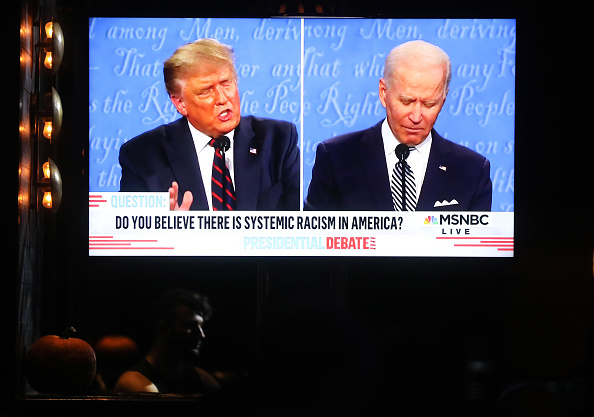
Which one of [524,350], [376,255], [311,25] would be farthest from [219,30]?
[524,350]

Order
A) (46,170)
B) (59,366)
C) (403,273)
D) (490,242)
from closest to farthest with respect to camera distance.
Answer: (59,366) < (46,170) < (490,242) < (403,273)

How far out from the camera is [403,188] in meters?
4.76

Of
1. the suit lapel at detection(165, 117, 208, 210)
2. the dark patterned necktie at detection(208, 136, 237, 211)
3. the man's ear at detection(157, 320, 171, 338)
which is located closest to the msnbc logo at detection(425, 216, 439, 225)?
the dark patterned necktie at detection(208, 136, 237, 211)

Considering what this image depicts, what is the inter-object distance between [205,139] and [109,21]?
76 cm

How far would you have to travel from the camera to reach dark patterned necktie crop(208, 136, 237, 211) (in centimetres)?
473

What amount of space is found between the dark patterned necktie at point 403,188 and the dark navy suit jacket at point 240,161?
49cm

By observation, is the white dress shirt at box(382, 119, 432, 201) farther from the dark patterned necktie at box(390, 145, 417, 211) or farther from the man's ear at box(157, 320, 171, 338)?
the man's ear at box(157, 320, 171, 338)

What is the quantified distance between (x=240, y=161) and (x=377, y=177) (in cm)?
69

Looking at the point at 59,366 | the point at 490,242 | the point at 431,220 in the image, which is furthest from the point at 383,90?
the point at 59,366

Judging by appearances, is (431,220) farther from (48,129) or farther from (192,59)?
(48,129)

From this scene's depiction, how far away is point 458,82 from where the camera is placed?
479 centimetres

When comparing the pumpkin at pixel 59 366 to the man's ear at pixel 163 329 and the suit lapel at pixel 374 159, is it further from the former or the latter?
the suit lapel at pixel 374 159

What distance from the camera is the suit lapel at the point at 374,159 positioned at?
478 centimetres

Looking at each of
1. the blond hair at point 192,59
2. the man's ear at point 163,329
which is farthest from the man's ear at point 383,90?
the man's ear at point 163,329
